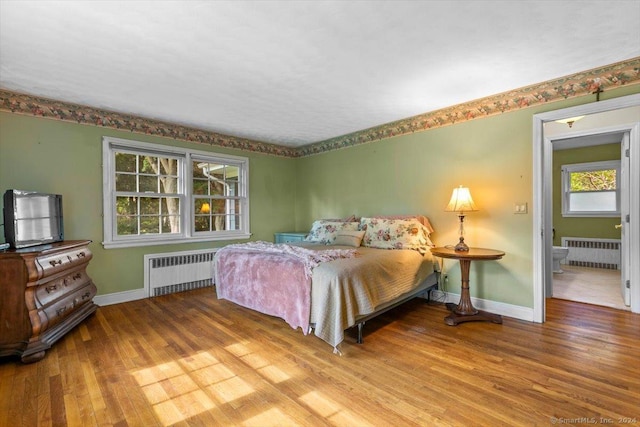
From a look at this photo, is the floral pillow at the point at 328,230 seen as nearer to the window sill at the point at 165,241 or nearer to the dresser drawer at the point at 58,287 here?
the window sill at the point at 165,241

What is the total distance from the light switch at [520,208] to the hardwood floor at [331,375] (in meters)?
1.14

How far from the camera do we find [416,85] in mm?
2904

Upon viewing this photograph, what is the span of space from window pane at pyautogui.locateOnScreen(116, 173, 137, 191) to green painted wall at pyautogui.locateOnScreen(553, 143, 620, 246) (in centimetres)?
760

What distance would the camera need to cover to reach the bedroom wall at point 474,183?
10.2 ft

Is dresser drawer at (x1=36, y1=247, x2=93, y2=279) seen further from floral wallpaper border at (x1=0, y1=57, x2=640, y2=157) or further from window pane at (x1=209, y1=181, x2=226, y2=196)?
window pane at (x1=209, y1=181, x2=226, y2=196)

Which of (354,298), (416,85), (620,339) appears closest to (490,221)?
(620,339)

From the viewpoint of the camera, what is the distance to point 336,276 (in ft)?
7.82

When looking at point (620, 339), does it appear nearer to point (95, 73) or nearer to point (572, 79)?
point (572, 79)

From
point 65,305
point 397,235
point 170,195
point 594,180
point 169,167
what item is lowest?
point 65,305

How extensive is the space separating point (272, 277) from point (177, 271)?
2049mm

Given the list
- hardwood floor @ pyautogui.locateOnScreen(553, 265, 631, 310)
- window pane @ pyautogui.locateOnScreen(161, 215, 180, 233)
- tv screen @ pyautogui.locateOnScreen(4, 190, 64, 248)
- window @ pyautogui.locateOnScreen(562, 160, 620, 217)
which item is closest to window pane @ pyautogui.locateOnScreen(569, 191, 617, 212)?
window @ pyautogui.locateOnScreen(562, 160, 620, 217)

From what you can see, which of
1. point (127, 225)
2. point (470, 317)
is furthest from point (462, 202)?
point (127, 225)

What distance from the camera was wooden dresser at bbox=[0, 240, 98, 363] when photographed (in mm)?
2297

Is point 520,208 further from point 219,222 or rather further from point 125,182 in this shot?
point 125,182
